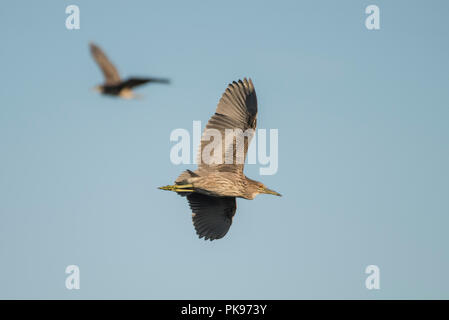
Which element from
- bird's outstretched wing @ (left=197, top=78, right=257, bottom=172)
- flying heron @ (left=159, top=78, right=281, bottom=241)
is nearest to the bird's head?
flying heron @ (left=159, top=78, right=281, bottom=241)

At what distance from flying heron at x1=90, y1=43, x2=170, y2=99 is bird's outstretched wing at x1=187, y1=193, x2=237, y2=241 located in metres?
6.61

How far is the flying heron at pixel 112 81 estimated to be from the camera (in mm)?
12367

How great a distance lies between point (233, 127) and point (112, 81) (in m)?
5.17

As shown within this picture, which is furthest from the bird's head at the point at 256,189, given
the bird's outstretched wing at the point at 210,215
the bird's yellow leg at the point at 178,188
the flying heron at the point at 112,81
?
the flying heron at the point at 112,81

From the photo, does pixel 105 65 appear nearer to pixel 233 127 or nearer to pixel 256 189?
pixel 233 127

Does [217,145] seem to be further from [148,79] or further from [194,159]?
[148,79]

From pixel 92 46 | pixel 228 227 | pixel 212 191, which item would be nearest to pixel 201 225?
pixel 228 227

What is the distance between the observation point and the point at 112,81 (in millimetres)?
13070

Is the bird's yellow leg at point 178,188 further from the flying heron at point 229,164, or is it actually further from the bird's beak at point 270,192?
the bird's beak at point 270,192

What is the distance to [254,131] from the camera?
17.8 metres

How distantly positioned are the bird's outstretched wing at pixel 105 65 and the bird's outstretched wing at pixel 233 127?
4553 mm

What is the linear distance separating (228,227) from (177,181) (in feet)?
8.62

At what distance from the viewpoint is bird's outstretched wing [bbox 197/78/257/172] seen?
17.6 m

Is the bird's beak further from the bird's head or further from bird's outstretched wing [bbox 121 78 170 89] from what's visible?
bird's outstretched wing [bbox 121 78 170 89]
